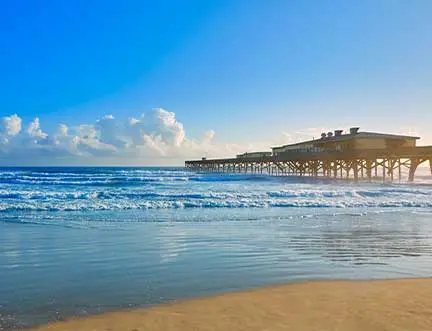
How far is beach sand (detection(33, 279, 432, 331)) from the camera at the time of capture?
462 cm

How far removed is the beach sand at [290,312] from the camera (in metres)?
4.62

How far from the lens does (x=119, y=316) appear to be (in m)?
4.94

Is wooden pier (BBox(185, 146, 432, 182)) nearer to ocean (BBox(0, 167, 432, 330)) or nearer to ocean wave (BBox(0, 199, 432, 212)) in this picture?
ocean wave (BBox(0, 199, 432, 212))

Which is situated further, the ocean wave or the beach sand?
the ocean wave

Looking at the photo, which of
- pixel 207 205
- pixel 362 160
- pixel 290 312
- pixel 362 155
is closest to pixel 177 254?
pixel 290 312

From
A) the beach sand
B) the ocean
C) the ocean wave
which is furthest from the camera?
the ocean wave

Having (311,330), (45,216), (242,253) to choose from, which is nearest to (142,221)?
(45,216)

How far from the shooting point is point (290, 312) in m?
5.11

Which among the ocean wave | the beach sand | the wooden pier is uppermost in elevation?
the wooden pier

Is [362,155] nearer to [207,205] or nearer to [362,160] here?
[362,160]

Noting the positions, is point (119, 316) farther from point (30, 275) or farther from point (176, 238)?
point (176, 238)

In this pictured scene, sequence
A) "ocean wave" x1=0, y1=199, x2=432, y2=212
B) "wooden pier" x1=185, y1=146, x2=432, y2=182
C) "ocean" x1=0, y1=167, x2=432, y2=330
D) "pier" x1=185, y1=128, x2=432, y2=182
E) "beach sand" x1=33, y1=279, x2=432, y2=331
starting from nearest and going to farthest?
1. "beach sand" x1=33, y1=279, x2=432, y2=331
2. "ocean" x1=0, y1=167, x2=432, y2=330
3. "ocean wave" x1=0, y1=199, x2=432, y2=212
4. "wooden pier" x1=185, y1=146, x2=432, y2=182
5. "pier" x1=185, y1=128, x2=432, y2=182

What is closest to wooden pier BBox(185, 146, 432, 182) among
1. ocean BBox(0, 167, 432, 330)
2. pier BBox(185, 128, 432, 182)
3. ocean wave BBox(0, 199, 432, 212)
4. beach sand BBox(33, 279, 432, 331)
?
pier BBox(185, 128, 432, 182)

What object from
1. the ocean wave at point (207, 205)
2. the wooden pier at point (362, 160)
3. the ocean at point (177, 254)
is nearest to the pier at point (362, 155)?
the wooden pier at point (362, 160)
